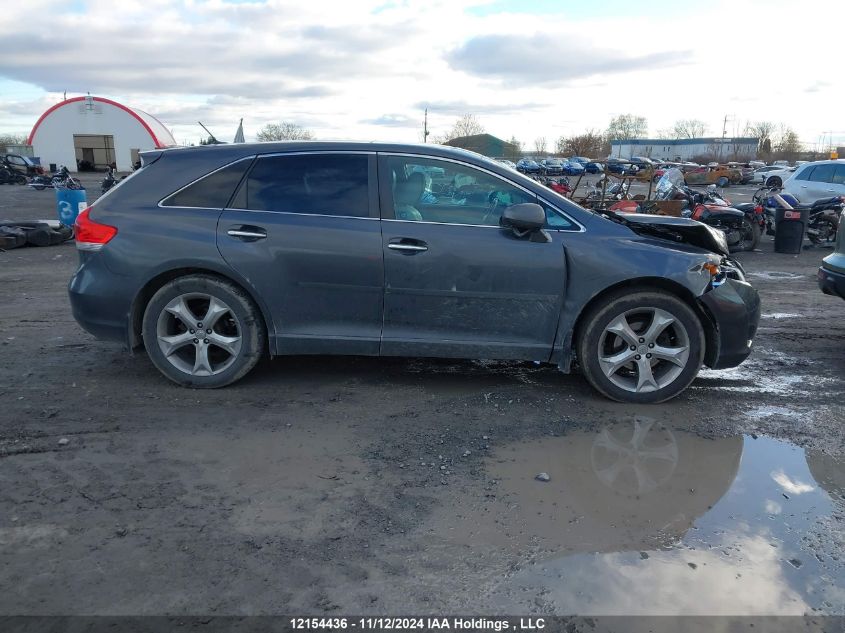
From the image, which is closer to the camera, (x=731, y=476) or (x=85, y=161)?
(x=731, y=476)

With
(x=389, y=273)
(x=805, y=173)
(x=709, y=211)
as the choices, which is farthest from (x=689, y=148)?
(x=389, y=273)

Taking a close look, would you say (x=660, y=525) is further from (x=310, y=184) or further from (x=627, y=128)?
(x=627, y=128)

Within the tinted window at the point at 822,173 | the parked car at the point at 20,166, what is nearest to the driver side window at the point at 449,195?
the tinted window at the point at 822,173

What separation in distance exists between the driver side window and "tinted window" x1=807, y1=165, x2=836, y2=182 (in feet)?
48.2

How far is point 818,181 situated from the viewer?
53.1ft

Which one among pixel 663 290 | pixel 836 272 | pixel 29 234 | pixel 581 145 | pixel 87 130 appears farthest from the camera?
pixel 87 130

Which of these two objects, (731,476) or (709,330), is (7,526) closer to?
(731,476)

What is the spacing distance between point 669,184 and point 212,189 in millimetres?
10935

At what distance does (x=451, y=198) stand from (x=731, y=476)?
2.45m

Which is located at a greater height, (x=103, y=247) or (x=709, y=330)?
(x=103, y=247)

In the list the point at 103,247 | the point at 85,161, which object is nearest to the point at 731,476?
the point at 103,247

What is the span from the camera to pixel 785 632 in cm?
252

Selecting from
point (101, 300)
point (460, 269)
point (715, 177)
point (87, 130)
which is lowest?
point (101, 300)

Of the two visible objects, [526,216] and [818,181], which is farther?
[818,181]
